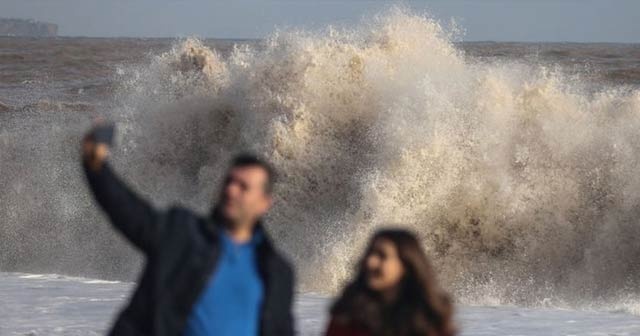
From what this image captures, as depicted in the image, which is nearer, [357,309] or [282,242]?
[357,309]

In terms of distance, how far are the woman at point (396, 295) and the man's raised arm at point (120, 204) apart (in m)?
0.48

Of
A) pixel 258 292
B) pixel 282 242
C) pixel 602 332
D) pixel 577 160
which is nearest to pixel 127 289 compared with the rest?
pixel 602 332

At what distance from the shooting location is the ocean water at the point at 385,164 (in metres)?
10.5

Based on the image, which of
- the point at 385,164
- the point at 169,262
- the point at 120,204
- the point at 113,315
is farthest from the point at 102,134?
the point at 385,164

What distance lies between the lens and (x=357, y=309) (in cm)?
280

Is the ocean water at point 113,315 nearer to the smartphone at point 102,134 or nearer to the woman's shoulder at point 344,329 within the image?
the woman's shoulder at point 344,329

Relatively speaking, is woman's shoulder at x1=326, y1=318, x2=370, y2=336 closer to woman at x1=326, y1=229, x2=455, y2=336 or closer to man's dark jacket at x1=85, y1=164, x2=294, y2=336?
woman at x1=326, y1=229, x2=455, y2=336

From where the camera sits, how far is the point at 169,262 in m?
2.81

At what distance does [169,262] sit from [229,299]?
162 mm

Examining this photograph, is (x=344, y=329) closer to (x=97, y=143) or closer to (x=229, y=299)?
(x=229, y=299)

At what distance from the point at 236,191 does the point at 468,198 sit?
8328mm

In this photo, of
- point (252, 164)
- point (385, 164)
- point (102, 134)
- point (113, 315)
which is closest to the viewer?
point (102, 134)

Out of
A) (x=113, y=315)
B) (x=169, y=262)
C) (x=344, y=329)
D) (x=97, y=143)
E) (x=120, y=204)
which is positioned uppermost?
(x=97, y=143)

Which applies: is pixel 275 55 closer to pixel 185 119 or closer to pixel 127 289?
pixel 185 119
